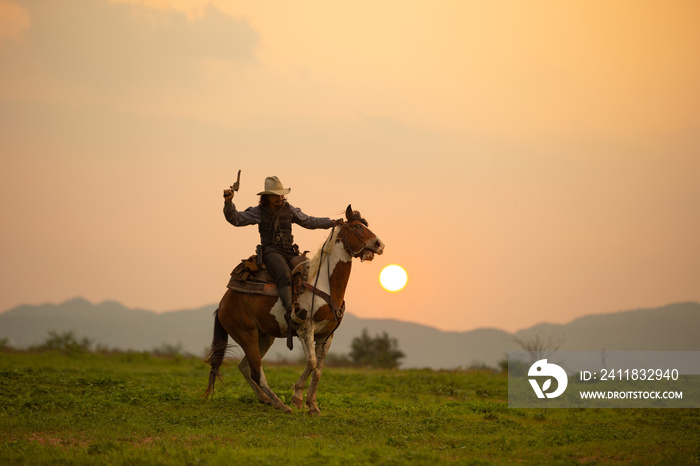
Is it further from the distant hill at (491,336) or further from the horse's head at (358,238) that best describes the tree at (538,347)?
the distant hill at (491,336)

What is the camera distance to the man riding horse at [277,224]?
13531 millimetres

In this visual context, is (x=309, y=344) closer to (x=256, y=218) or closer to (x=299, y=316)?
(x=299, y=316)

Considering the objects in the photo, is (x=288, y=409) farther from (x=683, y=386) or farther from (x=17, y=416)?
(x=683, y=386)

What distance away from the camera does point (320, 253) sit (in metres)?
13.8

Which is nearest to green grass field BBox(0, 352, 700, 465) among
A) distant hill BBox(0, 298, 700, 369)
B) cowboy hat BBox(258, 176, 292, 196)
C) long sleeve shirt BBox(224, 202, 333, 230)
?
long sleeve shirt BBox(224, 202, 333, 230)

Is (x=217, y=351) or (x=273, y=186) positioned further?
(x=217, y=351)

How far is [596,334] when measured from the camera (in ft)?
411

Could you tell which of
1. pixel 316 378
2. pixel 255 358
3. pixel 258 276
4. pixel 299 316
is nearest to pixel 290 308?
pixel 299 316

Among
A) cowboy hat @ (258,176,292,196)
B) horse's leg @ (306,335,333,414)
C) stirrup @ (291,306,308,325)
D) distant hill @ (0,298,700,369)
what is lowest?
horse's leg @ (306,335,333,414)

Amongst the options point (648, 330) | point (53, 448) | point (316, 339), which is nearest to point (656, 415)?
point (316, 339)

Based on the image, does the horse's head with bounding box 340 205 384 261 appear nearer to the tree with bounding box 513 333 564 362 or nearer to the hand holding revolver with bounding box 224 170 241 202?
the hand holding revolver with bounding box 224 170 241 202

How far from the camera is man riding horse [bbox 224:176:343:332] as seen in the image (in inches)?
533

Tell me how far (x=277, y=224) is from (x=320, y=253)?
1.00 m

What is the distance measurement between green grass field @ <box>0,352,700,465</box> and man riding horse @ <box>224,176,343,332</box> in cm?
258
